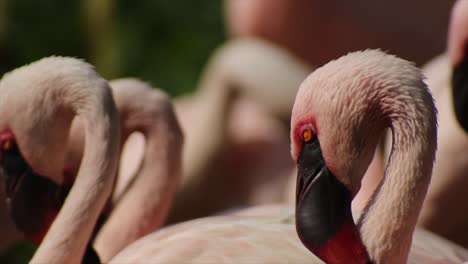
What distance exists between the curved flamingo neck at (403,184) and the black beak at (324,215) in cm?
3

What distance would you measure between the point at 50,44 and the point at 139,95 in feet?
15.2

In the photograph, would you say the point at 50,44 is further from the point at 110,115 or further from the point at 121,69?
the point at 110,115

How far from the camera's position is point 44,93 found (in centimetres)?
271

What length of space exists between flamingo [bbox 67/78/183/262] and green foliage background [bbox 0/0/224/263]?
4.22m

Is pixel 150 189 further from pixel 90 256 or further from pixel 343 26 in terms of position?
pixel 343 26

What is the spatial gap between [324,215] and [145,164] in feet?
3.21

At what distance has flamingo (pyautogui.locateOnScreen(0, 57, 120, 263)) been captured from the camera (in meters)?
2.70

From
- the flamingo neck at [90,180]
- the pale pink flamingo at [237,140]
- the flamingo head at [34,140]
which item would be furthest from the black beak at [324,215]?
the pale pink flamingo at [237,140]

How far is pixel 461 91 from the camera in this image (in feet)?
11.2

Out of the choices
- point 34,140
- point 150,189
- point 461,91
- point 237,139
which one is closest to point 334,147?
point 34,140

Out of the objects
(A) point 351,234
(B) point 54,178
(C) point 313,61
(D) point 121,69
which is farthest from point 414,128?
(D) point 121,69

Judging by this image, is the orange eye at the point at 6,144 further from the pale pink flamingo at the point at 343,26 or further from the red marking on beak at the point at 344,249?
the pale pink flamingo at the point at 343,26

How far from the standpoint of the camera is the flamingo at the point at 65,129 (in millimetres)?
2697

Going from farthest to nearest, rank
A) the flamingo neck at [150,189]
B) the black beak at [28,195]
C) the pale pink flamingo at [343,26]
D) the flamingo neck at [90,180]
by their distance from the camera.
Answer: the pale pink flamingo at [343,26]
the flamingo neck at [150,189]
the black beak at [28,195]
the flamingo neck at [90,180]
